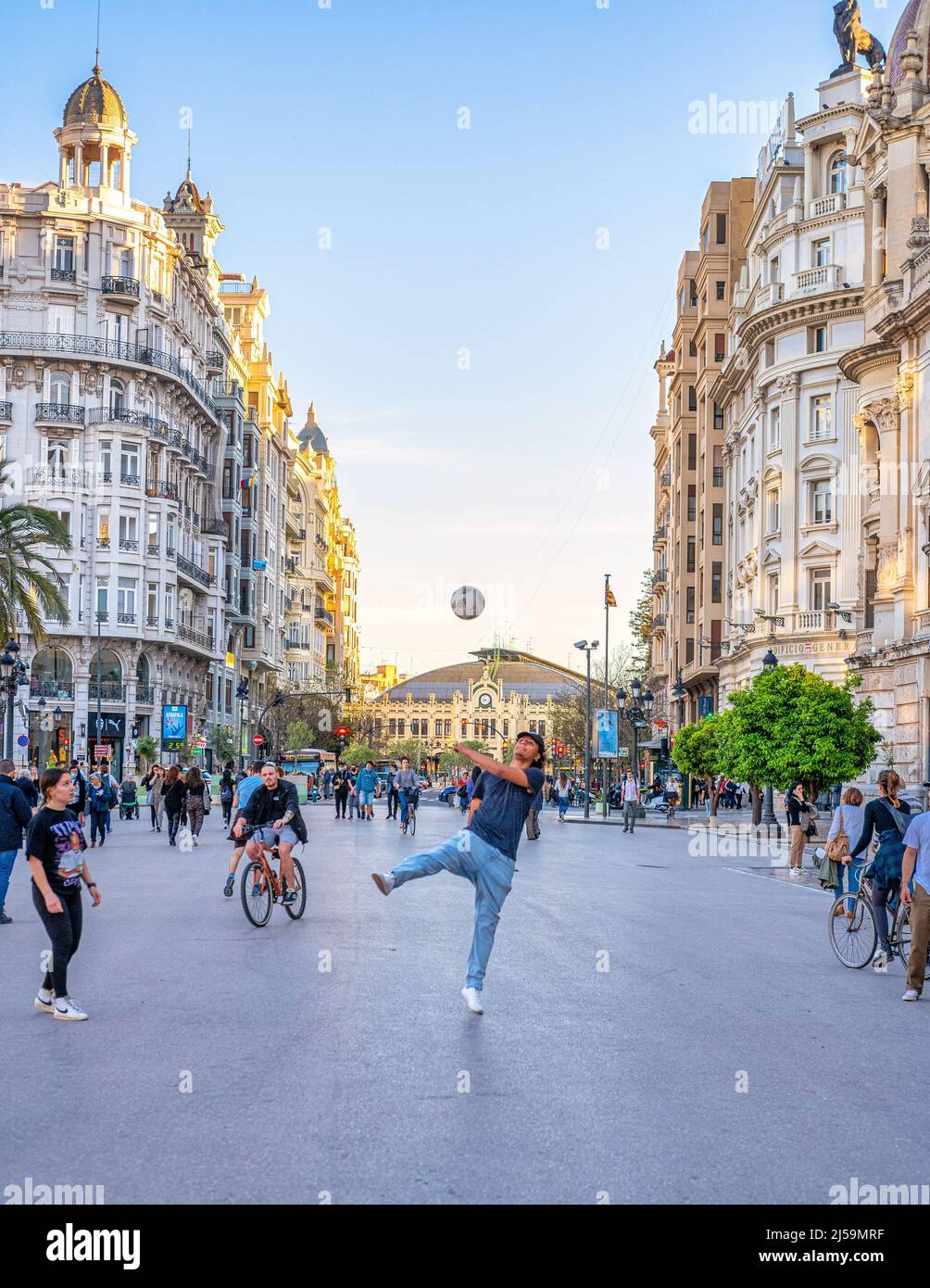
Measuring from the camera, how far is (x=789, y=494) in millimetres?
52688

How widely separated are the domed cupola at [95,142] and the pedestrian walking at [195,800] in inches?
1560

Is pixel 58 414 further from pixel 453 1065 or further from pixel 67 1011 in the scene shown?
pixel 453 1065

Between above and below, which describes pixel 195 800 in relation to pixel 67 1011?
above

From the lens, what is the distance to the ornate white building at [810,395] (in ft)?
166

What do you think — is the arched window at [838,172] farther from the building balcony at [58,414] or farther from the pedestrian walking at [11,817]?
the pedestrian walking at [11,817]

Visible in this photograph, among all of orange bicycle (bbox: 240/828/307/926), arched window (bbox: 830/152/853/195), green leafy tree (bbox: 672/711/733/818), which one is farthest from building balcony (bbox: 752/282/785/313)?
orange bicycle (bbox: 240/828/307/926)

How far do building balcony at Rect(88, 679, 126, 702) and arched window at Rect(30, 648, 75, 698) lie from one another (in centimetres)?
87

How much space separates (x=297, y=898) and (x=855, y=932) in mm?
5662

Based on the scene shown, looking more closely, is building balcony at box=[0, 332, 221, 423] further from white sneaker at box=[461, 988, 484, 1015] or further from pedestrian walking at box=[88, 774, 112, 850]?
white sneaker at box=[461, 988, 484, 1015]

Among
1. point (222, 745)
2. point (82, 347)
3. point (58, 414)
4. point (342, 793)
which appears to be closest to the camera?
point (342, 793)

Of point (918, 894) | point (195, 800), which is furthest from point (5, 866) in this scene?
point (195, 800)

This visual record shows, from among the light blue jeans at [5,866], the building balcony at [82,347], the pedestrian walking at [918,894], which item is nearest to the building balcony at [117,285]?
the building balcony at [82,347]
